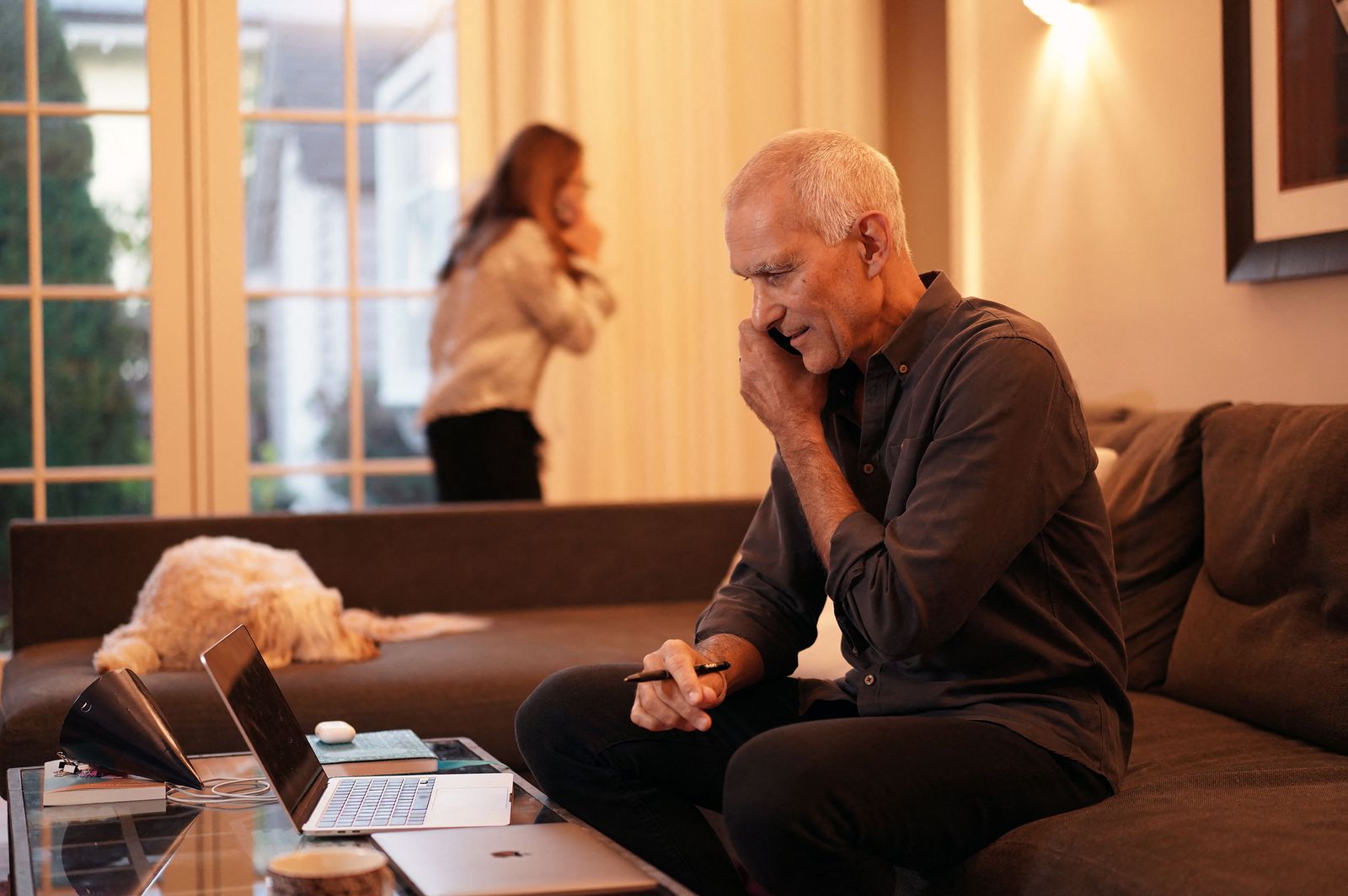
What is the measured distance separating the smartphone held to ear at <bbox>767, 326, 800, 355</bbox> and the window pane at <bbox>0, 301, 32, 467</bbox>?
3.25m

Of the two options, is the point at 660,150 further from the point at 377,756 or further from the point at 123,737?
the point at 123,737

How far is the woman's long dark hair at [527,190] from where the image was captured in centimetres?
378

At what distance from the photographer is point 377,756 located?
1892mm

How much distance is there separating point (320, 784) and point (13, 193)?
3271mm

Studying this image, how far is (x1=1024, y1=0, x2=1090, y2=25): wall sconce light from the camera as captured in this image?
336cm

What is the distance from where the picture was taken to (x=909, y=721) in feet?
4.97

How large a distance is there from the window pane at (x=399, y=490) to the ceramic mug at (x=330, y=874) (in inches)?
131

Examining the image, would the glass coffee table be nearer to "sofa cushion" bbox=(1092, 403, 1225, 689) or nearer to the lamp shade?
the lamp shade

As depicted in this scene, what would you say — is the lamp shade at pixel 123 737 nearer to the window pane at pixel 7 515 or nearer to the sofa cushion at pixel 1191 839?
the sofa cushion at pixel 1191 839

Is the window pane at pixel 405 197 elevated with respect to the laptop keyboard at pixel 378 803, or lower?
elevated

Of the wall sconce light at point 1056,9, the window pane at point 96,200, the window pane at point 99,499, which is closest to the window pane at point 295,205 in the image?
the window pane at point 96,200

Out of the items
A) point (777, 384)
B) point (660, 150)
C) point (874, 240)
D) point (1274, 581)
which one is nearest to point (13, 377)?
point (660, 150)

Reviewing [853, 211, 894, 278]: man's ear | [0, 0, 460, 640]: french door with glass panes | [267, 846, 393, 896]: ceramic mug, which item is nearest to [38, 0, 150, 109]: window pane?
[0, 0, 460, 640]: french door with glass panes

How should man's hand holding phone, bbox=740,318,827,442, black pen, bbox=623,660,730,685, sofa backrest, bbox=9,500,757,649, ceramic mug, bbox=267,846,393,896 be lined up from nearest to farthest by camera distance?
1. ceramic mug, bbox=267,846,393,896
2. black pen, bbox=623,660,730,685
3. man's hand holding phone, bbox=740,318,827,442
4. sofa backrest, bbox=9,500,757,649
